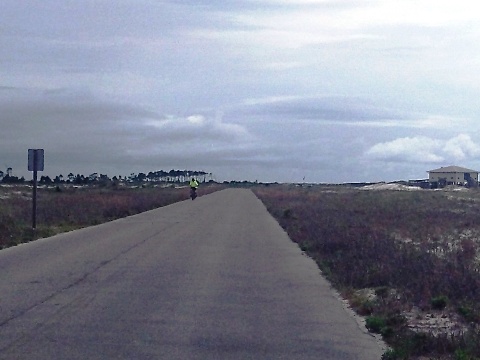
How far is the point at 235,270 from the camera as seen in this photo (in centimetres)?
1702

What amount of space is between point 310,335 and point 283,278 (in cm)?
591

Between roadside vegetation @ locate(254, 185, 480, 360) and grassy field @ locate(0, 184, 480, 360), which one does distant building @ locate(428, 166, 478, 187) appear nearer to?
grassy field @ locate(0, 184, 480, 360)

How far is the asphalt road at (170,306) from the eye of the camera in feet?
30.3

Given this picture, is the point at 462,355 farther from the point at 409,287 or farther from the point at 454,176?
the point at 454,176

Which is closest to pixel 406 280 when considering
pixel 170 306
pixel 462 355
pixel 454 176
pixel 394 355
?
pixel 170 306

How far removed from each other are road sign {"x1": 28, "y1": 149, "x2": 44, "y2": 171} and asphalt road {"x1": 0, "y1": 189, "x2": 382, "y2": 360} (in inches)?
329

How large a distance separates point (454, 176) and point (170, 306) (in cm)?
15693

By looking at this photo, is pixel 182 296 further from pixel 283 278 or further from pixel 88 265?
pixel 88 265

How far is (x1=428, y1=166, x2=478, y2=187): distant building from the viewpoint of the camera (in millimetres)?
161125

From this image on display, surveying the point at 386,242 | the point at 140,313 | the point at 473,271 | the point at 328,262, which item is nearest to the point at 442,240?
the point at 386,242

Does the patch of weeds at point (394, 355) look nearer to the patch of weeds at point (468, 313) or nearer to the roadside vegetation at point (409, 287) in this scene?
the roadside vegetation at point (409, 287)

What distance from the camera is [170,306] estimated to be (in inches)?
477

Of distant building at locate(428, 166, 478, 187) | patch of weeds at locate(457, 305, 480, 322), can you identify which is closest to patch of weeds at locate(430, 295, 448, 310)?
patch of weeds at locate(457, 305, 480, 322)

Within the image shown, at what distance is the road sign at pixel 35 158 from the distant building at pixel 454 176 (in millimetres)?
135475
